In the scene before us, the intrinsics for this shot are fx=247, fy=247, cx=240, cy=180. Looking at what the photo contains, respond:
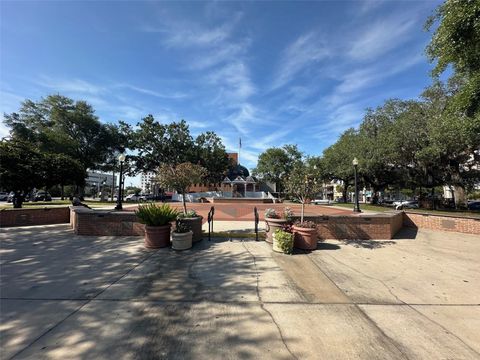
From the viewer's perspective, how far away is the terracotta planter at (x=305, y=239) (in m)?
8.02

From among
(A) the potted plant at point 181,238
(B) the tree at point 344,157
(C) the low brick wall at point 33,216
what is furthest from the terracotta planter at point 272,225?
(B) the tree at point 344,157

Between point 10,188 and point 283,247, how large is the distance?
18087mm

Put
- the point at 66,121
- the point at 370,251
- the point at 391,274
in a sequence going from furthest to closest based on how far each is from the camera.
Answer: the point at 66,121
the point at 370,251
the point at 391,274

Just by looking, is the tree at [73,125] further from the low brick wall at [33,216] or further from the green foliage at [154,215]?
the green foliage at [154,215]

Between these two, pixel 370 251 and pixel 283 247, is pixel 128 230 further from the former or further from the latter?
pixel 370 251

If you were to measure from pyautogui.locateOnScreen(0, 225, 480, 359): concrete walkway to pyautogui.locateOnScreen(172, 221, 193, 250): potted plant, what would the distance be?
11.6 inches

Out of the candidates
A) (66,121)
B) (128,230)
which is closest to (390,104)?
(128,230)

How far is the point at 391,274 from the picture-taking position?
19.5ft

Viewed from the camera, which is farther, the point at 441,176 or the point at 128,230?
the point at 441,176

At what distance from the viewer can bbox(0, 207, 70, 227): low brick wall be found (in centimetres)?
1230

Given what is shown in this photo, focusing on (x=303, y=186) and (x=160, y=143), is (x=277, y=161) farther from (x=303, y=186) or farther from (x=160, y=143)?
(x=303, y=186)

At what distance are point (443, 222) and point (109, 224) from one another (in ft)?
48.7

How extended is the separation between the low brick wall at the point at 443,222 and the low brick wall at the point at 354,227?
3604mm

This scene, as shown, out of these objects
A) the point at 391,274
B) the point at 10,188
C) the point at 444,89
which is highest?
the point at 444,89
